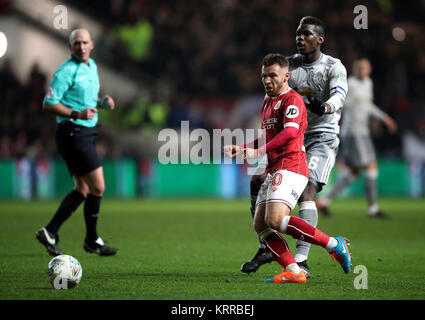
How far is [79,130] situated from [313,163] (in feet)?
8.45

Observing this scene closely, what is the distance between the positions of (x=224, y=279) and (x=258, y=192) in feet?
2.81

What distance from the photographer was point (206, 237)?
9.83 metres

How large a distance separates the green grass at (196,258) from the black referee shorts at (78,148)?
924 mm

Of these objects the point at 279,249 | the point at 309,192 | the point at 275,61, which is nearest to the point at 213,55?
the point at 309,192

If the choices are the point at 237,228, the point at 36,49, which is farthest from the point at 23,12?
the point at 237,228

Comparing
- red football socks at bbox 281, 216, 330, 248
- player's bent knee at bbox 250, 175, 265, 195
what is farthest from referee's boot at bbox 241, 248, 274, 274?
red football socks at bbox 281, 216, 330, 248

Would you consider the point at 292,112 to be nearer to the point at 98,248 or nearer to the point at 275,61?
the point at 275,61

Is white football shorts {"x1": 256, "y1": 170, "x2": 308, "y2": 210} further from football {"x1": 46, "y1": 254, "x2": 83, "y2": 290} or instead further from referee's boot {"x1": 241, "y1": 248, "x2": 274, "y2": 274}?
football {"x1": 46, "y1": 254, "x2": 83, "y2": 290}

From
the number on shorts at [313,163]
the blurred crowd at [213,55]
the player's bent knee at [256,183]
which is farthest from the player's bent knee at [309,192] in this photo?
the blurred crowd at [213,55]

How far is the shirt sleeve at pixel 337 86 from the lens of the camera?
6516 mm

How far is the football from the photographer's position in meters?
5.65

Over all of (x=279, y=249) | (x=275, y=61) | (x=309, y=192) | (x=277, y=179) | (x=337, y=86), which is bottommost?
(x=279, y=249)

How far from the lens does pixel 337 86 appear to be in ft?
21.9

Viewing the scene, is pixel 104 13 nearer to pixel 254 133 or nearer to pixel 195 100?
pixel 195 100
